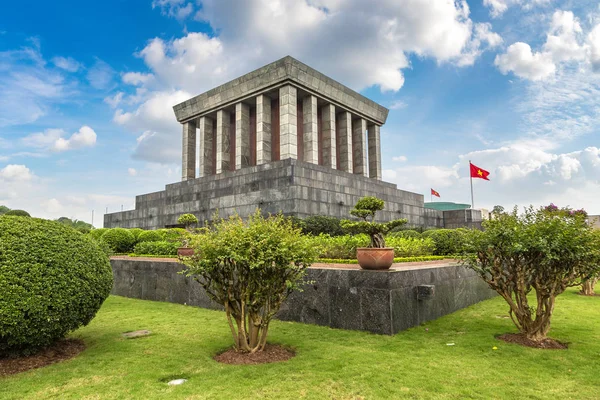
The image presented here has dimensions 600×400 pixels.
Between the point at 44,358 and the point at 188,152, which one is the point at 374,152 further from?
the point at 44,358

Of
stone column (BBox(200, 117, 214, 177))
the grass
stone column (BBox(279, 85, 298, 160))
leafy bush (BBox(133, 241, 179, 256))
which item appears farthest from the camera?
stone column (BBox(200, 117, 214, 177))

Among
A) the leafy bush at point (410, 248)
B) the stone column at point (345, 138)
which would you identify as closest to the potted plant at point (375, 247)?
the leafy bush at point (410, 248)

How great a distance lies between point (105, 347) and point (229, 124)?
2560 cm

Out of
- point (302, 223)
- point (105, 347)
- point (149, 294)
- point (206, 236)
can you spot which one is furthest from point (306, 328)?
point (302, 223)

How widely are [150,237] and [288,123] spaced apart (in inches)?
447

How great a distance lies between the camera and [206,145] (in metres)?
31.5

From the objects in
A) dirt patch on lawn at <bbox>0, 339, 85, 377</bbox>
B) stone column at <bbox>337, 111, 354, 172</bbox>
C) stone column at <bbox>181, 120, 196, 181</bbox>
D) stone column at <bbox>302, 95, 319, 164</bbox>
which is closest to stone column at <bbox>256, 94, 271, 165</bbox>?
stone column at <bbox>302, 95, 319, 164</bbox>

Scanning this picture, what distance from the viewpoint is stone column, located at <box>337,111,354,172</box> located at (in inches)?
1215

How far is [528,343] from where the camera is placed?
620 cm

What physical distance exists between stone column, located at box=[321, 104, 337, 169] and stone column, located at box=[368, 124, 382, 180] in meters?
6.23

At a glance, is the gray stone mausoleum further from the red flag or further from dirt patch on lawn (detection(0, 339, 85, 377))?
dirt patch on lawn (detection(0, 339, 85, 377))

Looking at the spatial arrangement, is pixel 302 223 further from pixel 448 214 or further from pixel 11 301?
pixel 448 214

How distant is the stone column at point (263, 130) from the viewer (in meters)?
25.7

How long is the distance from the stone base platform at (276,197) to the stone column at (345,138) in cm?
468
